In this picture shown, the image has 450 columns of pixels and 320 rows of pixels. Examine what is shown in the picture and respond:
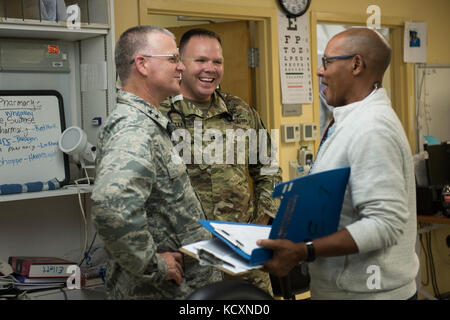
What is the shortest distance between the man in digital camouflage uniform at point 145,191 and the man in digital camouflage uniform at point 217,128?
1.89 ft

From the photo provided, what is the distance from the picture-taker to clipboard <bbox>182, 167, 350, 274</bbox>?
120 centimetres

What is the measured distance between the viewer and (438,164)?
3.71 metres

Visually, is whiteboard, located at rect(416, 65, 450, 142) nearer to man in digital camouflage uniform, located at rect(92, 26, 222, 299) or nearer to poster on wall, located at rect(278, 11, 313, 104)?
poster on wall, located at rect(278, 11, 313, 104)

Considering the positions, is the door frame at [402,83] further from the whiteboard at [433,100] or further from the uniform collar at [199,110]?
the uniform collar at [199,110]

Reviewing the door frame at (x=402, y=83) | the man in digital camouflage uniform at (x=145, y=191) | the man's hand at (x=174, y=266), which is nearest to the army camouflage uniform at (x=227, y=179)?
the man in digital camouflage uniform at (x=145, y=191)

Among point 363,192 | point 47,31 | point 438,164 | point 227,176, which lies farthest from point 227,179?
point 438,164

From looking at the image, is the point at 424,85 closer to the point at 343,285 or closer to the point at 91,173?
the point at 91,173

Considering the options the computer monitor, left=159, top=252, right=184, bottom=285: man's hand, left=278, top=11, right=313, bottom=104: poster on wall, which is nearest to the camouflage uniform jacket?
left=159, top=252, right=184, bottom=285: man's hand

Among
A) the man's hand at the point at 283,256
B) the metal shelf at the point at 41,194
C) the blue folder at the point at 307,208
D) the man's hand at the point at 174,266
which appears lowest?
the man's hand at the point at 174,266

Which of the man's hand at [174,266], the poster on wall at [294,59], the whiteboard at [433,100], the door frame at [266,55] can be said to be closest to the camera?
the man's hand at [174,266]

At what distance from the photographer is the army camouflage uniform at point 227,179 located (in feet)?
7.54

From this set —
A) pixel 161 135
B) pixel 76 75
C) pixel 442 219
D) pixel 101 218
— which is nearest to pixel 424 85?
pixel 442 219

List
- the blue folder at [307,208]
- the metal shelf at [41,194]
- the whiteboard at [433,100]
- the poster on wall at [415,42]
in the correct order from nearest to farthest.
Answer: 1. the blue folder at [307,208]
2. the metal shelf at [41,194]
3. the poster on wall at [415,42]
4. the whiteboard at [433,100]

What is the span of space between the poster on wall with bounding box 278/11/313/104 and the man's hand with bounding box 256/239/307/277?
91.0 inches
